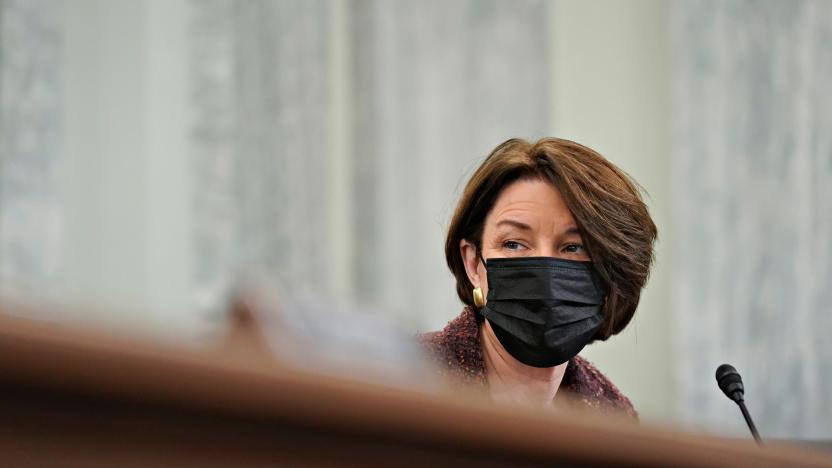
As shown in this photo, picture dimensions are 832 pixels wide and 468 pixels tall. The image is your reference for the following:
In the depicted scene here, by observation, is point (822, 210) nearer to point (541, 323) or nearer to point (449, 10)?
point (449, 10)

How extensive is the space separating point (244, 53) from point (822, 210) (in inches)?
90.4

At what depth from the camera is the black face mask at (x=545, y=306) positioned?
65.3 inches

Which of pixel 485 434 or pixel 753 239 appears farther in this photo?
pixel 753 239

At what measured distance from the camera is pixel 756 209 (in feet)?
14.2

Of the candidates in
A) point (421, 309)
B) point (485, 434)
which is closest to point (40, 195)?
point (421, 309)

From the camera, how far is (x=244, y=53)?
4.36 meters

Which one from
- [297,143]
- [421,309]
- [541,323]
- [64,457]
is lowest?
[64,457]

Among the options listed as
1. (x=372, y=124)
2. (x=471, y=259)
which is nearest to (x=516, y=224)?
(x=471, y=259)

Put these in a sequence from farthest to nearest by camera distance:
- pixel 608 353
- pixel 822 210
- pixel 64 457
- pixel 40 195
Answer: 1. pixel 608 353
2. pixel 822 210
3. pixel 40 195
4. pixel 64 457

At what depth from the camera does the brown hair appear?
5.30ft

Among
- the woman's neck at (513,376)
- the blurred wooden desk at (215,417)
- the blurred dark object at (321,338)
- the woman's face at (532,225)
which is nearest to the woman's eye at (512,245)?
the woman's face at (532,225)

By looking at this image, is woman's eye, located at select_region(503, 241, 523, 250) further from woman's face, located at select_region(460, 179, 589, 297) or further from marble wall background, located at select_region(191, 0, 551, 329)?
marble wall background, located at select_region(191, 0, 551, 329)

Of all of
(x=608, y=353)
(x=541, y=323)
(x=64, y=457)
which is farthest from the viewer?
(x=608, y=353)

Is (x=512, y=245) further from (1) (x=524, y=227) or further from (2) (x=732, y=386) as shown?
(2) (x=732, y=386)
